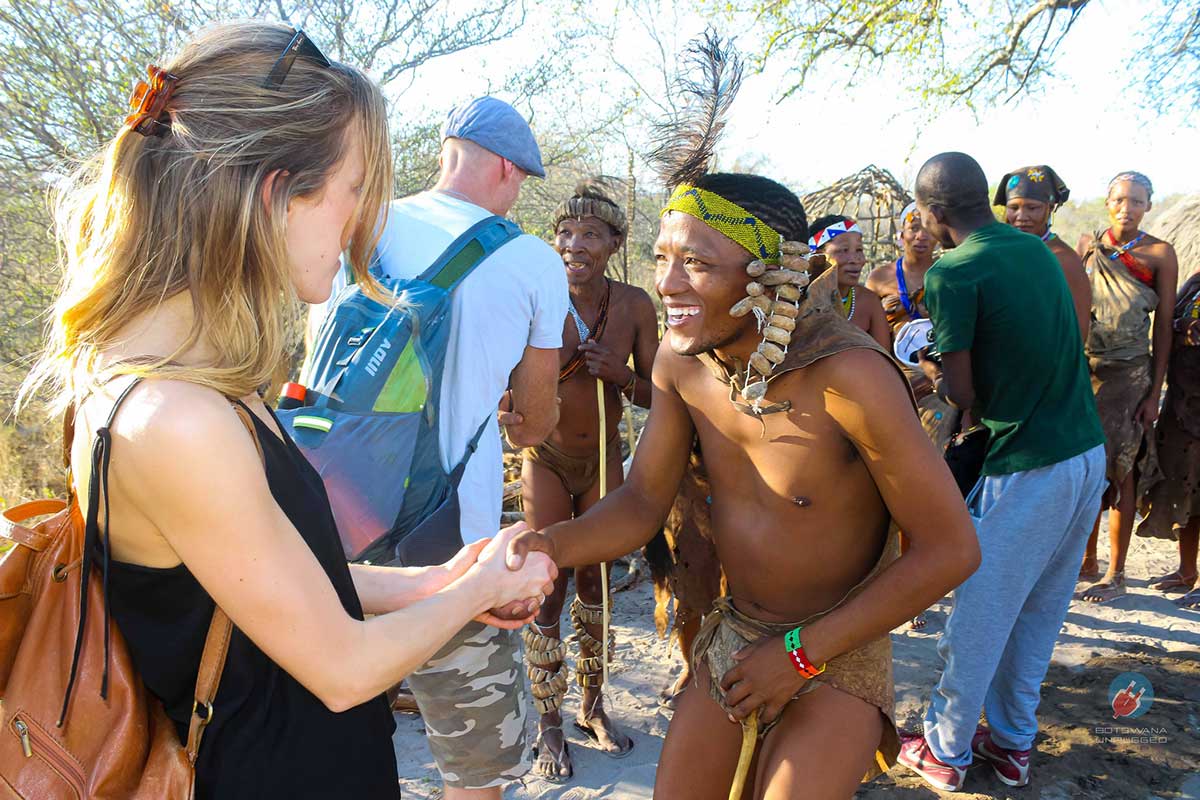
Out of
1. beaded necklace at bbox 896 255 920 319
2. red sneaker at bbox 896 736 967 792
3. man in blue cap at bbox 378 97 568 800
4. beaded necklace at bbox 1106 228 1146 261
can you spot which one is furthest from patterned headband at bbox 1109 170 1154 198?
man in blue cap at bbox 378 97 568 800

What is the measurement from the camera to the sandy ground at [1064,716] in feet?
11.3

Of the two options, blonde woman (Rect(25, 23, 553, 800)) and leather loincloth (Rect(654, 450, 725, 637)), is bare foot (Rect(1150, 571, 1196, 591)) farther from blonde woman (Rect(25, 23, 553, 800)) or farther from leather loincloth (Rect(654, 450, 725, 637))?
blonde woman (Rect(25, 23, 553, 800))

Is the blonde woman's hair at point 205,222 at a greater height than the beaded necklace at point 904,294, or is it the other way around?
the blonde woman's hair at point 205,222

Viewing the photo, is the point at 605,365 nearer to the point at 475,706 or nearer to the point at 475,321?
the point at 475,321

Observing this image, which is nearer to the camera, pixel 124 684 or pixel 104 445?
pixel 104 445

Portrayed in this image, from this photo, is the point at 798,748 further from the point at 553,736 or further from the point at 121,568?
the point at 553,736

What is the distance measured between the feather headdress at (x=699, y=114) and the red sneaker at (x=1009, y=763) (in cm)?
278

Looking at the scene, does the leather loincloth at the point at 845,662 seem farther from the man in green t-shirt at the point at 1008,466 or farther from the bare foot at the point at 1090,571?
the bare foot at the point at 1090,571

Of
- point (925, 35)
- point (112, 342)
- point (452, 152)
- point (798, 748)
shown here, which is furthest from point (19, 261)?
point (925, 35)

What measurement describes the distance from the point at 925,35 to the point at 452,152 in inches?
373

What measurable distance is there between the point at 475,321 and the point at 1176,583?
5.44m

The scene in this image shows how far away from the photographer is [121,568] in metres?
1.29

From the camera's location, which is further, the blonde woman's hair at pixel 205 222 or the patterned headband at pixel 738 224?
the patterned headband at pixel 738 224

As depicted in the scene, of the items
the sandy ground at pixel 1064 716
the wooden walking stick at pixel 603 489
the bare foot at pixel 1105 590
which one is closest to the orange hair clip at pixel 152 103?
the wooden walking stick at pixel 603 489
